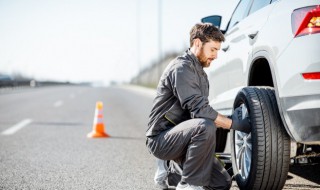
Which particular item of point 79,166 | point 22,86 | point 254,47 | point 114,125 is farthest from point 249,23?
→ point 22,86

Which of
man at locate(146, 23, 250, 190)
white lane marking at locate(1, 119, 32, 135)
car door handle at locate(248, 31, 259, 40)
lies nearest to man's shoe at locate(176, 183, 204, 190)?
man at locate(146, 23, 250, 190)

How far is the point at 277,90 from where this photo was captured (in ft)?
10.00

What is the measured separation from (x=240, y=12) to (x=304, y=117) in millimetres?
2418

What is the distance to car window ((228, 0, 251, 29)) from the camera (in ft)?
15.3

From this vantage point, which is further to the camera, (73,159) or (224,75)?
(73,159)

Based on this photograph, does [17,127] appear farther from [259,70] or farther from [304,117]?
[304,117]

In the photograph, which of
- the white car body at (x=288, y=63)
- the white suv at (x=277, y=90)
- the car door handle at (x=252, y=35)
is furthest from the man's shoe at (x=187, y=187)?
the car door handle at (x=252, y=35)

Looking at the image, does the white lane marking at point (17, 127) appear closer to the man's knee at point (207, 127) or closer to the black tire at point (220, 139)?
the black tire at point (220, 139)

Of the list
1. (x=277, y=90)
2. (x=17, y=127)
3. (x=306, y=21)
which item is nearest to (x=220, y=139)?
(x=277, y=90)

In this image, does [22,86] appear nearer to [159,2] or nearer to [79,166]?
[159,2]

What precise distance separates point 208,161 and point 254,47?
3.35 ft

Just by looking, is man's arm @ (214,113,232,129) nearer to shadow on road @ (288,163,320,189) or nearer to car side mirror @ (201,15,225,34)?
shadow on road @ (288,163,320,189)

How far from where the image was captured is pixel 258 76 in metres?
3.79

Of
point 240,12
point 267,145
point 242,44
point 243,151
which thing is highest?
point 240,12
